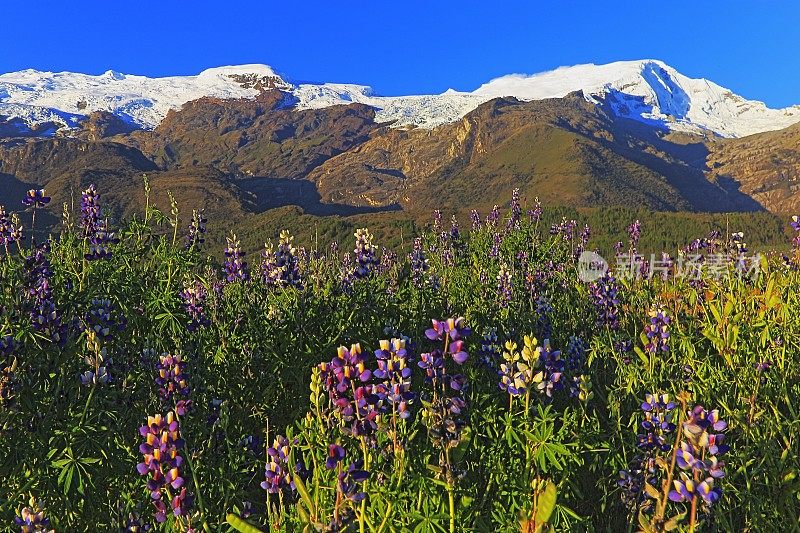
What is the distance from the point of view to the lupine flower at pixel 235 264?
687 centimetres

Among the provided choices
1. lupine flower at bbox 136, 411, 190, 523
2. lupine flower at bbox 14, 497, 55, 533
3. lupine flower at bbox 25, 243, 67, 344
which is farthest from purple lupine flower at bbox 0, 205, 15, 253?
lupine flower at bbox 136, 411, 190, 523

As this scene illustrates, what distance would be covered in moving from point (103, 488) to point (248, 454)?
2.64 ft

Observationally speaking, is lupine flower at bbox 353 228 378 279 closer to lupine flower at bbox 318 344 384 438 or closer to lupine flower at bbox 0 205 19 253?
lupine flower at bbox 0 205 19 253

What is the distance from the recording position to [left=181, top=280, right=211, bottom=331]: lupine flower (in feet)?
17.7

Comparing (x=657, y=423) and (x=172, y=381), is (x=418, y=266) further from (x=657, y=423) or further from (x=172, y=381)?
(x=657, y=423)

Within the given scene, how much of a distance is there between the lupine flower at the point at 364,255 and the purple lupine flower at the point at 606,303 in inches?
103

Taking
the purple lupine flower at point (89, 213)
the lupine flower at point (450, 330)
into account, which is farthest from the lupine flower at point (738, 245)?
the purple lupine flower at point (89, 213)

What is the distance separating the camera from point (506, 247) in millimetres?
9367

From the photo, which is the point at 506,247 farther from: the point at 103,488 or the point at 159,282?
the point at 103,488

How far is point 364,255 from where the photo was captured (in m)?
6.84

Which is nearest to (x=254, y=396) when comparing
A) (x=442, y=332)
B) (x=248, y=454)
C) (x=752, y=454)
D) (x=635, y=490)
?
(x=248, y=454)

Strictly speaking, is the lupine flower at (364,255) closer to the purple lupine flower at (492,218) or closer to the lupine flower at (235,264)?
the lupine flower at (235,264)

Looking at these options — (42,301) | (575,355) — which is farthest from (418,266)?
(42,301)

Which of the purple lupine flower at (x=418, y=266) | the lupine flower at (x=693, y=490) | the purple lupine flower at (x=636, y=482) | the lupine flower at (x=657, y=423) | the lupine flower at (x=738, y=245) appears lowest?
the purple lupine flower at (x=636, y=482)
